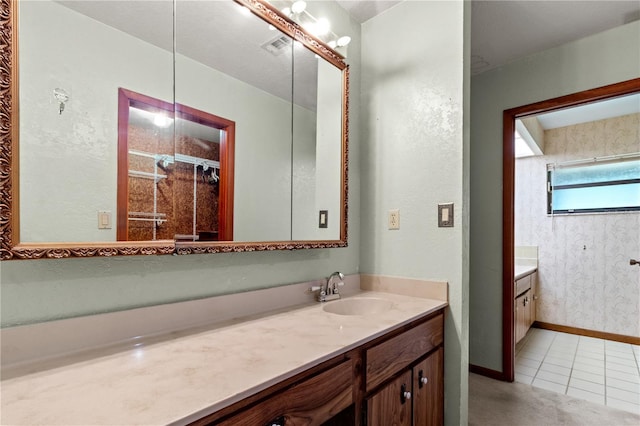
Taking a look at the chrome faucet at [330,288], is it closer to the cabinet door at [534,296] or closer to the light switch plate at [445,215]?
the light switch plate at [445,215]

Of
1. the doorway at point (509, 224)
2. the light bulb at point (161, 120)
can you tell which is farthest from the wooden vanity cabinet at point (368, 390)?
the doorway at point (509, 224)

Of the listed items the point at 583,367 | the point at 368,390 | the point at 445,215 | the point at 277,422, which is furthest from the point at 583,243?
the point at 277,422

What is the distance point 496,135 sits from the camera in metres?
2.62

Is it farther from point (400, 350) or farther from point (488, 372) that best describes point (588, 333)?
point (400, 350)

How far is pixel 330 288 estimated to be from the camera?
165 cm

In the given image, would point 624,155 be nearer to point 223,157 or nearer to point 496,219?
point 496,219

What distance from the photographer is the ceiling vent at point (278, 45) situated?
147 centimetres

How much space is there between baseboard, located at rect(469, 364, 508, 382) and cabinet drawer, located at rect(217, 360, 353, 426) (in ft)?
6.88

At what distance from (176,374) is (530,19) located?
8.91 feet

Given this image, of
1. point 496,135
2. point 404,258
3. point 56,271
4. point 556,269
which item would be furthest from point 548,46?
point 56,271

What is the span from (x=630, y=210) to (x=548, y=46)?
2440 mm

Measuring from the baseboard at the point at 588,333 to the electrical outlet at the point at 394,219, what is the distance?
353cm

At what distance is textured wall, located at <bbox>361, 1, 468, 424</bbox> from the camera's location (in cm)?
160

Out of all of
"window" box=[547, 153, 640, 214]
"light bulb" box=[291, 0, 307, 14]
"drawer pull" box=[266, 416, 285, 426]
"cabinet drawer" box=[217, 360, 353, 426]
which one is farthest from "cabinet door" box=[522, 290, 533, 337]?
"light bulb" box=[291, 0, 307, 14]
